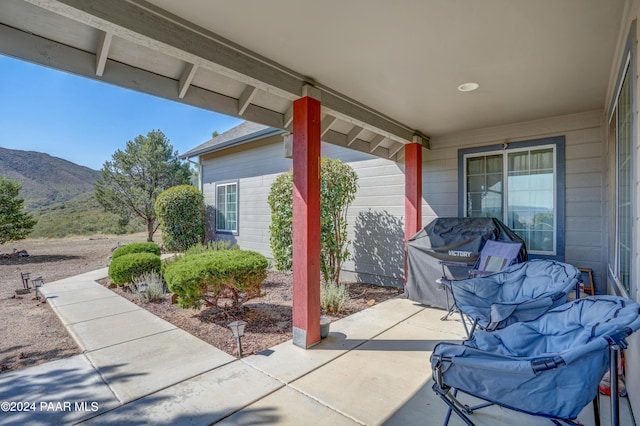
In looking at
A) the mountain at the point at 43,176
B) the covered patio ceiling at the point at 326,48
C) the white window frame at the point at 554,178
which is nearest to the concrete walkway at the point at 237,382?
the white window frame at the point at 554,178

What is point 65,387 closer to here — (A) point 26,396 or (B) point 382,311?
(A) point 26,396

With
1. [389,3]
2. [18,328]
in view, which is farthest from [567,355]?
[18,328]

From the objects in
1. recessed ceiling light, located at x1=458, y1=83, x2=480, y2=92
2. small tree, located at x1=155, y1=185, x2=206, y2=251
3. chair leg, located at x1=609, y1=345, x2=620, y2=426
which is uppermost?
recessed ceiling light, located at x1=458, y1=83, x2=480, y2=92

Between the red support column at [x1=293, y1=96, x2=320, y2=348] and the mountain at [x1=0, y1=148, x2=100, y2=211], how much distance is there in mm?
23112

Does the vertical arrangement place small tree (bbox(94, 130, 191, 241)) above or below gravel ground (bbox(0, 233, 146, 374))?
above

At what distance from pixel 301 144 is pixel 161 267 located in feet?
14.1

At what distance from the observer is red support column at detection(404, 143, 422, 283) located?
17.8ft

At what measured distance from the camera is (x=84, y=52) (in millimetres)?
2516

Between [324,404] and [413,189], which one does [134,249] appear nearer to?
[413,189]

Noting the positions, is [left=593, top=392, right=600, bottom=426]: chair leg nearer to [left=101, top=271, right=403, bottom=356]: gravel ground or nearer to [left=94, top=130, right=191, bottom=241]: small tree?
[left=101, top=271, right=403, bottom=356]: gravel ground

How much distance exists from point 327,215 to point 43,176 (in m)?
28.7

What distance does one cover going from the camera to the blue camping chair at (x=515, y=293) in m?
2.51

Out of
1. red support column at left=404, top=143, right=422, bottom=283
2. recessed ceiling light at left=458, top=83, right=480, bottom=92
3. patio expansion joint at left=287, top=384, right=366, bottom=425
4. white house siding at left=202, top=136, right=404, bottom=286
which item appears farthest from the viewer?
white house siding at left=202, top=136, right=404, bottom=286

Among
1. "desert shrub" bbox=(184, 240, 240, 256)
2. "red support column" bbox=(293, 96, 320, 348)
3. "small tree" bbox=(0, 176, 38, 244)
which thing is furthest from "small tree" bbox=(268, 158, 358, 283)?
"small tree" bbox=(0, 176, 38, 244)
